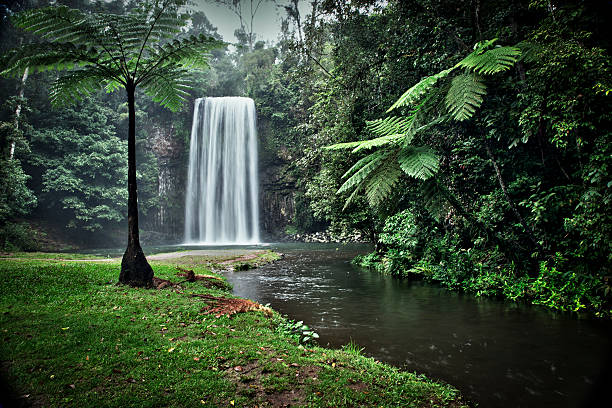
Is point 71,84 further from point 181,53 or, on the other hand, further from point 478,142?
point 478,142

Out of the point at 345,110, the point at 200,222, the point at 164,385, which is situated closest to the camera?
the point at 164,385

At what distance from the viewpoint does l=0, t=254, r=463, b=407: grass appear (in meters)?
2.47

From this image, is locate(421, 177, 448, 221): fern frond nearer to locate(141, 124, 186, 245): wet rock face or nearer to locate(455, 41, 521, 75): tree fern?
locate(455, 41, 521, 75): tree fern

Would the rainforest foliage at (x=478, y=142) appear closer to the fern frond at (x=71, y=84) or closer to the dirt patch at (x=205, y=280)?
the fern frond at (x=71, y=84)

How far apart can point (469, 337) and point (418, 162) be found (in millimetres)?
2875

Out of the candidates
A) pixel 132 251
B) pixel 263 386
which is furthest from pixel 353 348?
pixel 132 251

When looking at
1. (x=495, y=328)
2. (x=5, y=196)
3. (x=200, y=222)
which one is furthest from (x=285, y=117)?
(x=495, y=328)

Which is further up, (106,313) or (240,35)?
(240,35)

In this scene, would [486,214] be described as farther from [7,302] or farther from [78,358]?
[7,302]

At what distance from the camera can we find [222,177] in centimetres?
2938

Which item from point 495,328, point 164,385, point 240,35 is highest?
point 240,35

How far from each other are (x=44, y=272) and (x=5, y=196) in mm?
15683

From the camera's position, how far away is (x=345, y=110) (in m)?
10.5

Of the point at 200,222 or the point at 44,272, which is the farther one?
the point at 200,222
